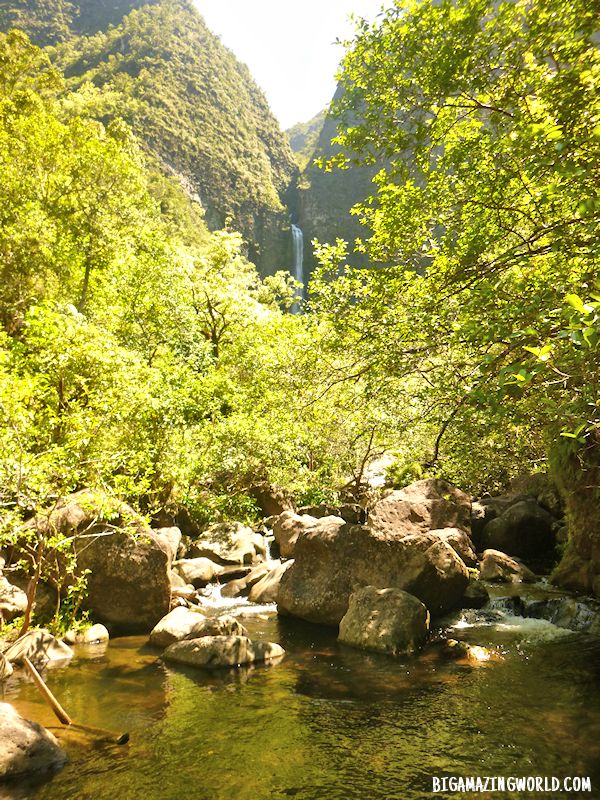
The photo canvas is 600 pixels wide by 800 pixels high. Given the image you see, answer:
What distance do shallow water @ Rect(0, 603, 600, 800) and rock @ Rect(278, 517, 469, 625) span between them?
1.60m

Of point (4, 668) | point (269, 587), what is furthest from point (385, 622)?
point (4, 668)

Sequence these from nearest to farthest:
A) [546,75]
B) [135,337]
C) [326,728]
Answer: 1. [546,75]
2. [326,728]
3. [135,337]

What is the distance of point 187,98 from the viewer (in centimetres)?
10512

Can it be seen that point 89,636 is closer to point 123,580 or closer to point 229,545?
point 123,580

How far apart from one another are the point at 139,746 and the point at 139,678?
2730mm

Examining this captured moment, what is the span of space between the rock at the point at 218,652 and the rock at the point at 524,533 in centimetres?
1204

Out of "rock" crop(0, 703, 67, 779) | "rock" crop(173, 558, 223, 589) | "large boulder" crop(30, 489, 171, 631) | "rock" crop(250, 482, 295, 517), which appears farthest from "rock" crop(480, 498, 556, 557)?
"rock" crop(0, 703, 67, 779)

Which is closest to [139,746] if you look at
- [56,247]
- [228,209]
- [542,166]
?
[542,166]

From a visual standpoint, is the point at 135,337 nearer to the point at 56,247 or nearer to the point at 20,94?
the point at 56,247

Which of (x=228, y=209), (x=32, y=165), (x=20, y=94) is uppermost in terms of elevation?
(x=228, y=209)

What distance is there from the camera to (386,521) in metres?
15.2

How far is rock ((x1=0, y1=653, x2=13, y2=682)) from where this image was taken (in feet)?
31.8

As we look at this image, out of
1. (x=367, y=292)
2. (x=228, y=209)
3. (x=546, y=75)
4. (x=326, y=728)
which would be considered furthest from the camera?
(x=228, y=209)

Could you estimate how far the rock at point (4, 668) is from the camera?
31.8ft
